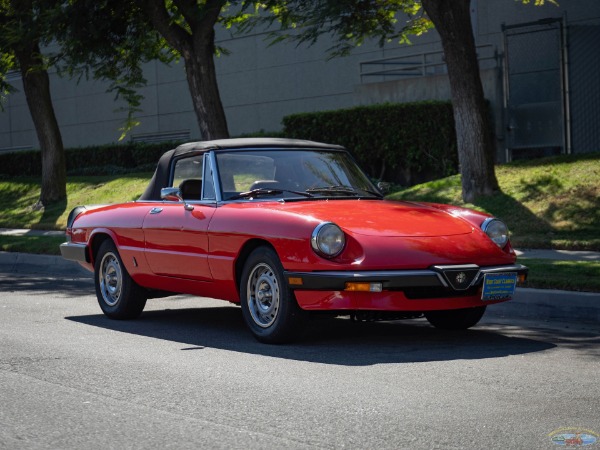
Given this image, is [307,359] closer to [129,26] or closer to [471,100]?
[471,100]

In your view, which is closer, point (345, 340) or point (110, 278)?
point (345, 340)

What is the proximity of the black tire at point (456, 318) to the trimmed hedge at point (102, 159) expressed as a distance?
22051mm

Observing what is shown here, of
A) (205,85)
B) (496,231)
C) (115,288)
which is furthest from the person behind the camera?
(205,85)

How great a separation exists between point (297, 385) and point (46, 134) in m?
22.3

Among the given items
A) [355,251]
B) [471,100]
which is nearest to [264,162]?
[355,251]

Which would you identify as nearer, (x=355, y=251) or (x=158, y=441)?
(x=158, y=441)

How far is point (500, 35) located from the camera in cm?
2411

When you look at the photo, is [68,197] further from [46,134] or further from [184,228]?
[184,228]

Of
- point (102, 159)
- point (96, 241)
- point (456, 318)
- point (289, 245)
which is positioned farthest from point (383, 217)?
point (102, 159)

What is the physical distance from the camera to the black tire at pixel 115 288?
9.98 meters

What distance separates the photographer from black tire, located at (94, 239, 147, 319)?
32.8 feet

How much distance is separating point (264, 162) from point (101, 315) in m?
2.44

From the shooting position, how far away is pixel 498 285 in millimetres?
8062

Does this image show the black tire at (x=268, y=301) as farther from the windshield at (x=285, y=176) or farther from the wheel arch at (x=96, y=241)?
the wheel arch at (x=96, y=241)
